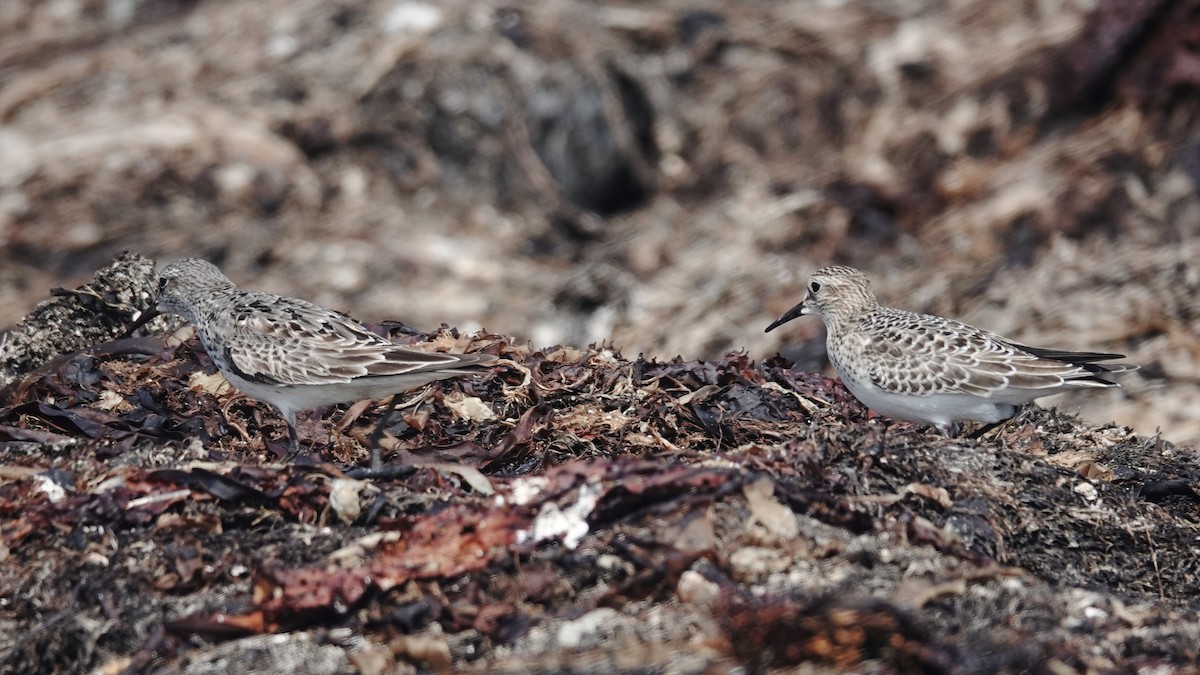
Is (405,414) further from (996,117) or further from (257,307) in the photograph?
(996,117)

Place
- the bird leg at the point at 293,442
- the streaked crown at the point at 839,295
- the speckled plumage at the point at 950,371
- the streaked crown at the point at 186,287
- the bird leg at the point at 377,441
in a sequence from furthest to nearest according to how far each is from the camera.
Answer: the streaked crown at the point at 839,295, the streaked crown at the point at 186,287, the speckled plumage at the point at 950,371, the bird leg at the point at 293,442, the bird leg at the point at 377,441

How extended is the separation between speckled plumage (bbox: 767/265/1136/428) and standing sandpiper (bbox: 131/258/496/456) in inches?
69.3

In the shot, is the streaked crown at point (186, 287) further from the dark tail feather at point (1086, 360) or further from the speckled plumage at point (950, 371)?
the dark tail feather at point (1086, 360)

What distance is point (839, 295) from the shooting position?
674 centimetres

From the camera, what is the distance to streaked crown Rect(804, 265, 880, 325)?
668 cm

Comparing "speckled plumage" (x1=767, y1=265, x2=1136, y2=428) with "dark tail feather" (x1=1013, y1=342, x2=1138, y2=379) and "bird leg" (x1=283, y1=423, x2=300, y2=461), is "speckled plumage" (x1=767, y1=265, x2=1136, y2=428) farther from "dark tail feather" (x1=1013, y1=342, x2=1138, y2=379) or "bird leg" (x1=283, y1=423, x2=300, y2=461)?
"bird leg" (x1=283, y1=423, x2=300, y2=461)

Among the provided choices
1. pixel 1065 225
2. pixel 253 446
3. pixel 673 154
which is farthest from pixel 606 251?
pixel 253 446

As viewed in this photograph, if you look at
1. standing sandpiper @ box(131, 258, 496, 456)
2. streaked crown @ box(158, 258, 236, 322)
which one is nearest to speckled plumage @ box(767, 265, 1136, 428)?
standing sandpiper @ box(131, 258, 496, 456)

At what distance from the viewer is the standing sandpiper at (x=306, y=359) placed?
5352mm

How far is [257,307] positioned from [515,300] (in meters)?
5.05

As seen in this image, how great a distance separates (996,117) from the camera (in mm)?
12188

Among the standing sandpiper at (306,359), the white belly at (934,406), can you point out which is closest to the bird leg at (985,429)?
the white belly at (934,406)

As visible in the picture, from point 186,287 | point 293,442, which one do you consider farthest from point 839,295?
point 186,287

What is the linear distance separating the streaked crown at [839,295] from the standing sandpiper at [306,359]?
2073mm
